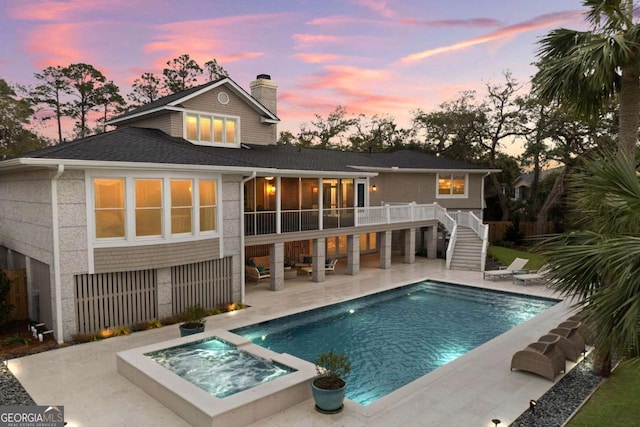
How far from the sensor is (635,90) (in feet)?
27.7

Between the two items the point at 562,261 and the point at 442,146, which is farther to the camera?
the point at 442,146

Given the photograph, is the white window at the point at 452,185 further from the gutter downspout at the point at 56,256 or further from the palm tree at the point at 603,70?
the gutter downspout at the point at 56,256

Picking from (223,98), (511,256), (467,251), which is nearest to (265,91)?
(223,98)

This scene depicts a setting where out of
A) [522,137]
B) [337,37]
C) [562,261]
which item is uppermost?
[337,37]

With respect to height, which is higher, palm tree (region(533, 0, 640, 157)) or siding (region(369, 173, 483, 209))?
palm tree (region(533, 0, 640, 157))

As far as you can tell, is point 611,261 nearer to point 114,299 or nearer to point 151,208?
point 151,208

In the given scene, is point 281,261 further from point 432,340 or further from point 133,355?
point 133,355

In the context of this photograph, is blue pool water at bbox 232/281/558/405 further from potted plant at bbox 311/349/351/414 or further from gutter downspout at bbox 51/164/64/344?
gutter downspout at bbox 51/164/64/344

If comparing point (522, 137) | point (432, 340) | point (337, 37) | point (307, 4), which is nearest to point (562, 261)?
point (432, 340)

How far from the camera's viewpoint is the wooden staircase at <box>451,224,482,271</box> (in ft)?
76.0

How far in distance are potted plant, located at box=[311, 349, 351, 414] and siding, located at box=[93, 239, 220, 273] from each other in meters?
7.04

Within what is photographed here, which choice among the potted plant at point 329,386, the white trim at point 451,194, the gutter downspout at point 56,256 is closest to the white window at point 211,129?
the gutter downspout at point 56,256

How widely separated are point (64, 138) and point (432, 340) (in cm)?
4258

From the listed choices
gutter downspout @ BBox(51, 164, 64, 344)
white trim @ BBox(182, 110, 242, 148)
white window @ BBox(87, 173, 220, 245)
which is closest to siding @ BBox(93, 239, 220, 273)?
white window @ BBox(87, 173, 220, 245)
